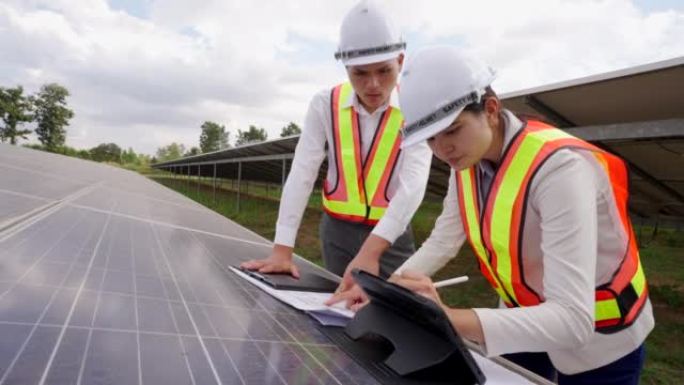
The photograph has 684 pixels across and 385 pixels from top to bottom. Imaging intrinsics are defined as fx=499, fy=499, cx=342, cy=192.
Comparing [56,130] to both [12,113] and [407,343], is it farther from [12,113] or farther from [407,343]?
[407,343]

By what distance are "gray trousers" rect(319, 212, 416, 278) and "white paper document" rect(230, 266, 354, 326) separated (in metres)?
0.70

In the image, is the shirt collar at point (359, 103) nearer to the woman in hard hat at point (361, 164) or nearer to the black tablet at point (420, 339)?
the woman in hard hat at point (361, 164)

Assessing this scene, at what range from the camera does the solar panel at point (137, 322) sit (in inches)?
31.7

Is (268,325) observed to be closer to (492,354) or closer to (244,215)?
(492,354)

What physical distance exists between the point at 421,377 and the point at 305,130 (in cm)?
162

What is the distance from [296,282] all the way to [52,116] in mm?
84288

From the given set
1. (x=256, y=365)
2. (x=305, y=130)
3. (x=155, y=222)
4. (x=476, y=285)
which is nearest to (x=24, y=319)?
(x=256, y=365)

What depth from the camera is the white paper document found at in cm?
140

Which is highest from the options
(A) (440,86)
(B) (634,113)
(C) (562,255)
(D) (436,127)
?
(B) (634,113)

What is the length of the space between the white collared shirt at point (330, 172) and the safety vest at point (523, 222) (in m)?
0.61

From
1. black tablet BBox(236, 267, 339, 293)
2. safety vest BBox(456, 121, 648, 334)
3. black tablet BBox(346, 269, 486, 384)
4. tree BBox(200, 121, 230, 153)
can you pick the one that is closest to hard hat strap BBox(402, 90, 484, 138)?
safety vest BBox(456, 121, 648, 334)

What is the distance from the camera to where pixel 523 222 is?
1.34 m

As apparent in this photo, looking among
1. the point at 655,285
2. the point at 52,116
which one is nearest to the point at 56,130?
the point at 52,116

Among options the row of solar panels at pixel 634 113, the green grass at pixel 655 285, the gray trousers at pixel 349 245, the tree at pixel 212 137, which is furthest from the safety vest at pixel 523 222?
the tree at pixel 212 137
